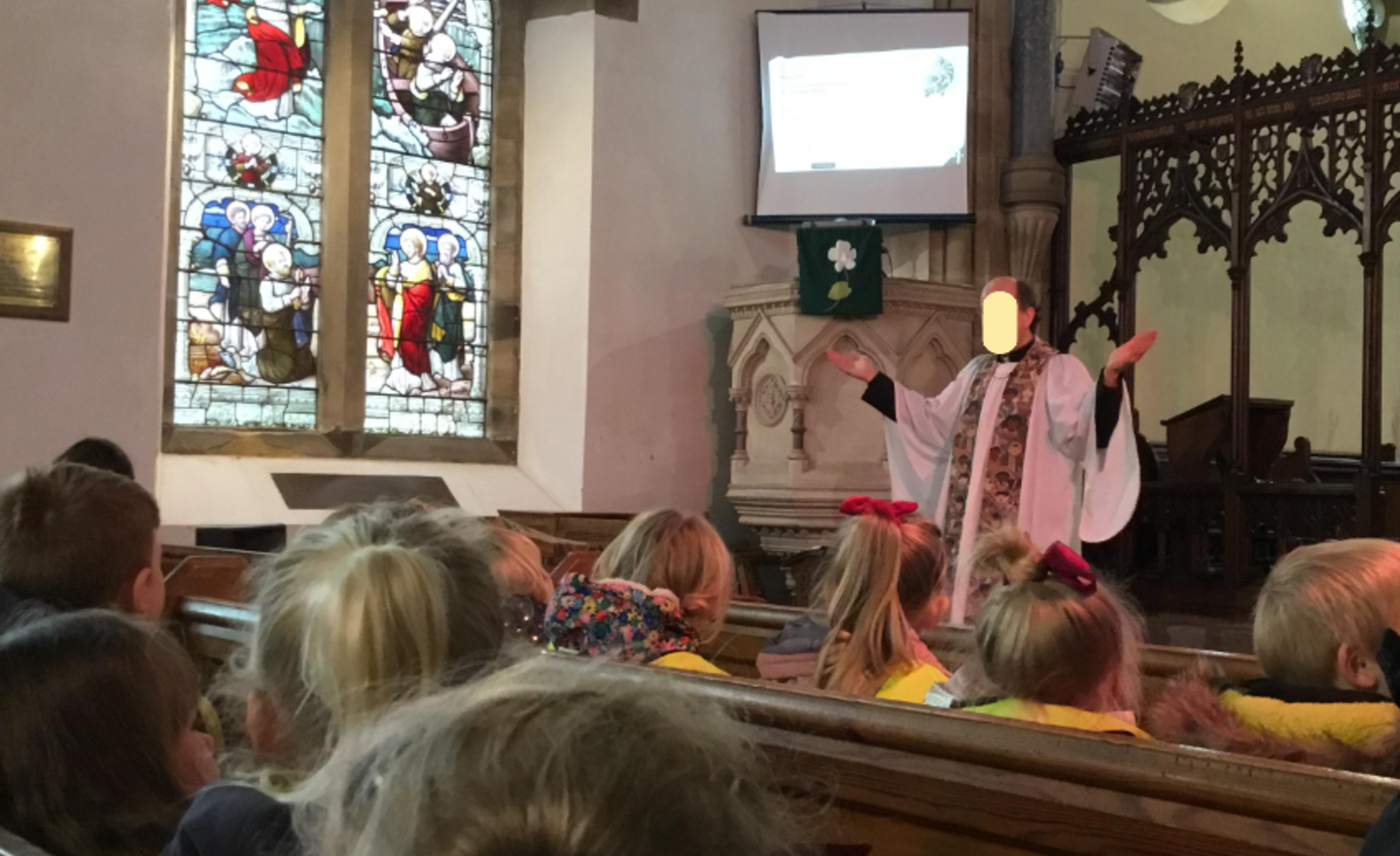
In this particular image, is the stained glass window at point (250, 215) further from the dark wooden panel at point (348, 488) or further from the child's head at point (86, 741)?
the child's head at point (86, 741)

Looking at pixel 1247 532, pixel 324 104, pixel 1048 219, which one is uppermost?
pixel 324 104

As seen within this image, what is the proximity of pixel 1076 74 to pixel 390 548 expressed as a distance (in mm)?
7778

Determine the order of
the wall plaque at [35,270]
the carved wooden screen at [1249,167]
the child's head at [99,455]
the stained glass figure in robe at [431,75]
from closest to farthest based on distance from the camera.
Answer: the child's head at [99,455]
the wall plaque at [35,270]
the carved wooden screen at [1249,167]
the stained glass figure in robe at [431,75]

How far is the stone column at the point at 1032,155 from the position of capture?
7.82 metres

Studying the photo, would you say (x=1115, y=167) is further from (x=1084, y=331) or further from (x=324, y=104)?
(x=324, y=104)

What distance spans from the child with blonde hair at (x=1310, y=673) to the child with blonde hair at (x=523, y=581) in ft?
4.17

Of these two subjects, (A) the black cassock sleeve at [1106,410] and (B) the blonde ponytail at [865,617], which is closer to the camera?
(B) the blonde ponytail at [865,617]

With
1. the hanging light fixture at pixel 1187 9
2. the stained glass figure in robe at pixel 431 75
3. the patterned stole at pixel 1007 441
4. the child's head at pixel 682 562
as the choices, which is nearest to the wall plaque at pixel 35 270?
the stained glass figure in robe at pixel 431 75

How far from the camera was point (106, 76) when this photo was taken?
245 inches

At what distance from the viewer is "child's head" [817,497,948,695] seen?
2666mm

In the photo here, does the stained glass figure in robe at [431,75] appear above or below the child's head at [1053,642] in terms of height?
above

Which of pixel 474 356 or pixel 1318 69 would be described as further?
pixel 474 356

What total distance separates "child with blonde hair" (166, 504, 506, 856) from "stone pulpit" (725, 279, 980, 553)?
5.52 metres

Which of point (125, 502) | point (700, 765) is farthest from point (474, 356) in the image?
point (700, 765)
